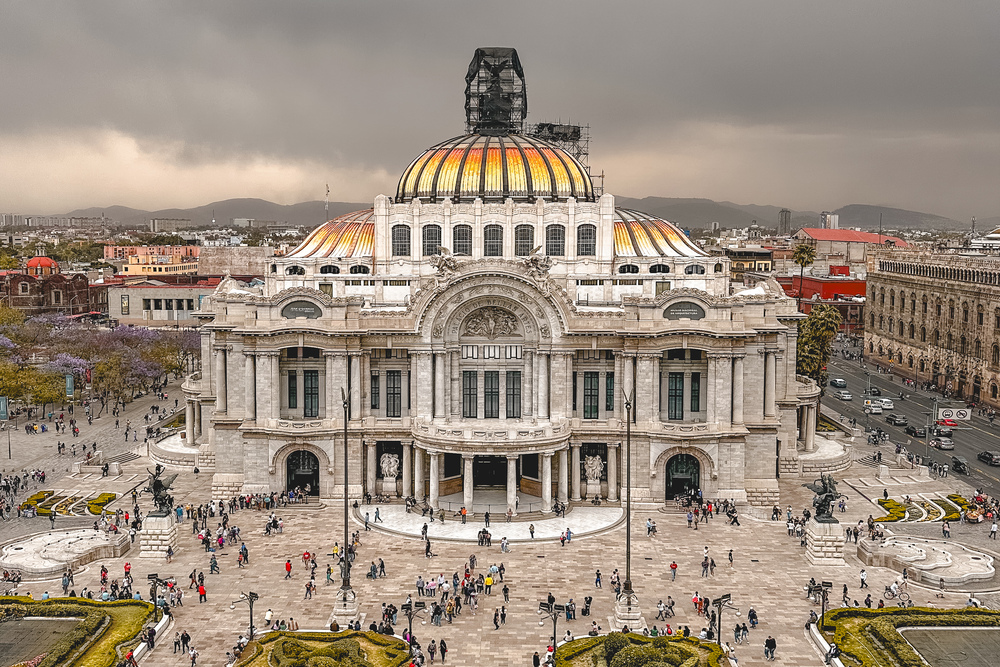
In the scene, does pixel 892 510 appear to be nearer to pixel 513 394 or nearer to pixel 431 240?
pixel 513 394

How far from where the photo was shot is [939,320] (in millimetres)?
121625

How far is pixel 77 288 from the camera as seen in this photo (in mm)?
157000

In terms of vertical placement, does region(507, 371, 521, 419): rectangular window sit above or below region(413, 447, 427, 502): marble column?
above

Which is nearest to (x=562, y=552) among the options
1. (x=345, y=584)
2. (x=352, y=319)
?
(x=345, y=584)

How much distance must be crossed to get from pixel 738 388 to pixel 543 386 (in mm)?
13758

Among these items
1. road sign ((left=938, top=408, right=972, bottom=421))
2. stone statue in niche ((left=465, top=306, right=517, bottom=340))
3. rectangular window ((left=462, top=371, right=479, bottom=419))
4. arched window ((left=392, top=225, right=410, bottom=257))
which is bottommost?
road sign ((left=938, top=408, right=972, bottom=421))

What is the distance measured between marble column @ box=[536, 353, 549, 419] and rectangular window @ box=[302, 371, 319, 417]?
53.5 feet

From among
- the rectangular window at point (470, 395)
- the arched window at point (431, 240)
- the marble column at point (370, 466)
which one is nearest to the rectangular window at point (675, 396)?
the rectangular window at point (470, 395)

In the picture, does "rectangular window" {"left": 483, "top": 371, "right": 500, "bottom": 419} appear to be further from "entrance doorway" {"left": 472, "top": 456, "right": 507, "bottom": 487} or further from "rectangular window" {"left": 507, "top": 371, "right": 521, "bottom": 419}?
"entrance doorway" {"left": 472, "top": 456, "right": 507, "bottom": 487}

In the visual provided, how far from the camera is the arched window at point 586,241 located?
79812 mm

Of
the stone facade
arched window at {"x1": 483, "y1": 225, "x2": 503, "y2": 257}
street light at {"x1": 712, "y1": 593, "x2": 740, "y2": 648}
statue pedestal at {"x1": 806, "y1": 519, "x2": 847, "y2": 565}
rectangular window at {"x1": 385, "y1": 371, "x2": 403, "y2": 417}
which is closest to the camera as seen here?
street light at {"x1": 712, "y1": 593, "x2": 740, "y2": 648}

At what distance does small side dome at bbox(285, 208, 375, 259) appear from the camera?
83125 mm

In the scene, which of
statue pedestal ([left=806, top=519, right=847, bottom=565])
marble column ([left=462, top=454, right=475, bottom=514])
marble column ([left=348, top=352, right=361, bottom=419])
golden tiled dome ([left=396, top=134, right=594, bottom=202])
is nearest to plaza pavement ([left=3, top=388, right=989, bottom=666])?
statue pedestal ([left=806, top=519, right=847, bottom=565])

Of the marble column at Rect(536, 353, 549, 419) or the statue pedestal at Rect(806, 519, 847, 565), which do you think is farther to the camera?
the marble column at Rect(536, 353, 549, 419)
